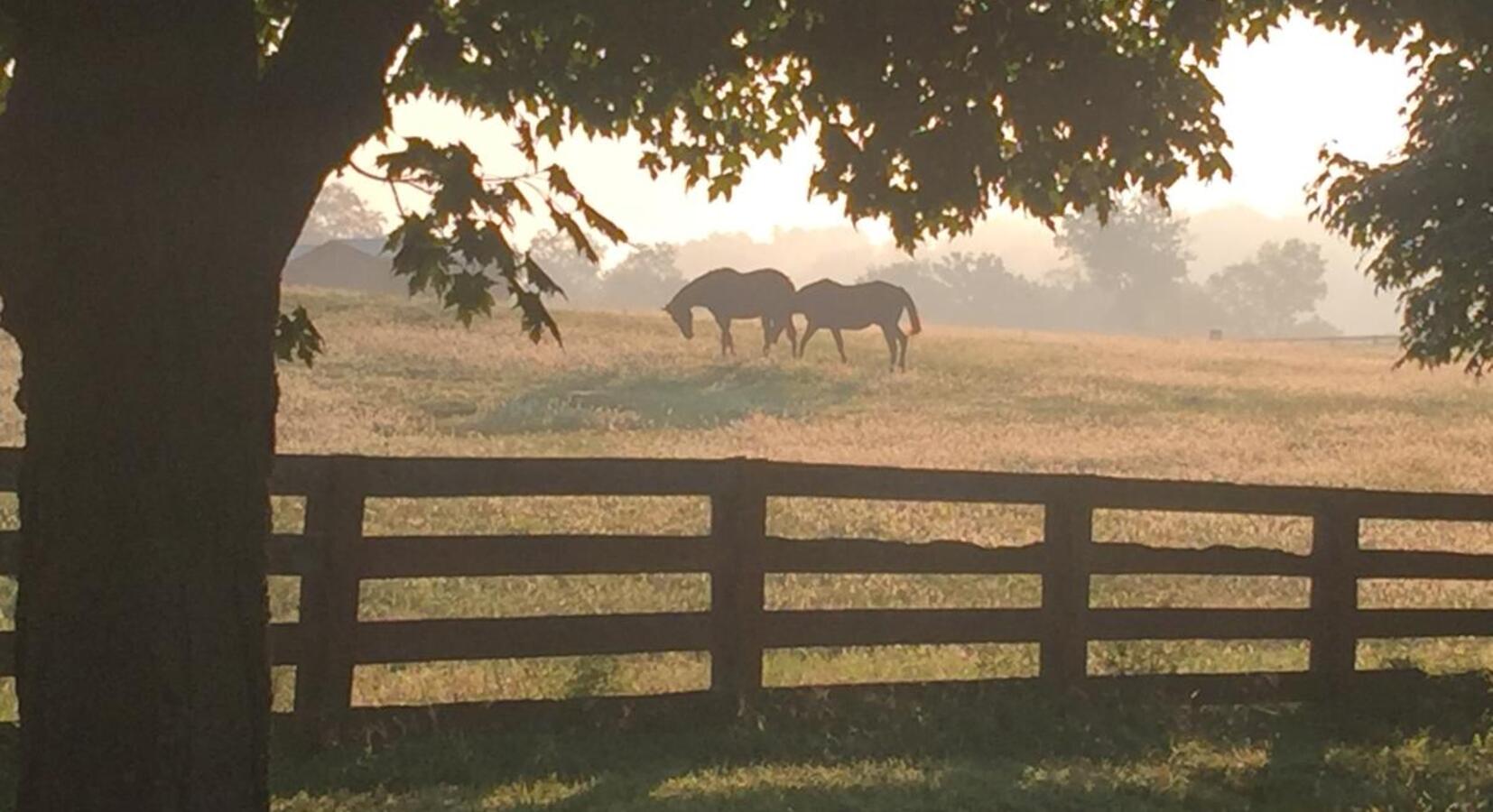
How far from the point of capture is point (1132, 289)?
160 metres

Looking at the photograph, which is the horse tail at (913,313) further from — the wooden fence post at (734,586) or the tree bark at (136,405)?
the tree bark at (136,405)

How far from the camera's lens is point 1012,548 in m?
9.84

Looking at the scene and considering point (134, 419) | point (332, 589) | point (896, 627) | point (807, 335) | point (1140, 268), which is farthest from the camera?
point (1140, 268)

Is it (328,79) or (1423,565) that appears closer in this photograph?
(328,79)

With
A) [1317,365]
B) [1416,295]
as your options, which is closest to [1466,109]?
[1416,295]

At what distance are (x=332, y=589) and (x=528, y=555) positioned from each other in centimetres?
117

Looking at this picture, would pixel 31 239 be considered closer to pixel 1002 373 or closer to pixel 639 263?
pixel 1002 373

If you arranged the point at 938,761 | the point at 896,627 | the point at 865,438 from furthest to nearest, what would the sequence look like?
the point at 865,438 → the point at 896,627 → the point at 938,761

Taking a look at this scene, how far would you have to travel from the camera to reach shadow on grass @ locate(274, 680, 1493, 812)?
752 cm

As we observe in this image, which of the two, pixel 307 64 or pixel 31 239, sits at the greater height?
pixel 307 64

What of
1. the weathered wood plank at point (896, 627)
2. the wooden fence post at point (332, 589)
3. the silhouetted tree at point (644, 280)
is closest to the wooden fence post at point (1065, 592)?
the weathered wood plank at point (896, 627)

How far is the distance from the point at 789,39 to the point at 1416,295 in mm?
11052

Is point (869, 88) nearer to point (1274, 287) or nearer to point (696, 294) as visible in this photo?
point (696, 294)

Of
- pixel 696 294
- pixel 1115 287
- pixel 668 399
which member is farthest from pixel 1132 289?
pixel 668 399
